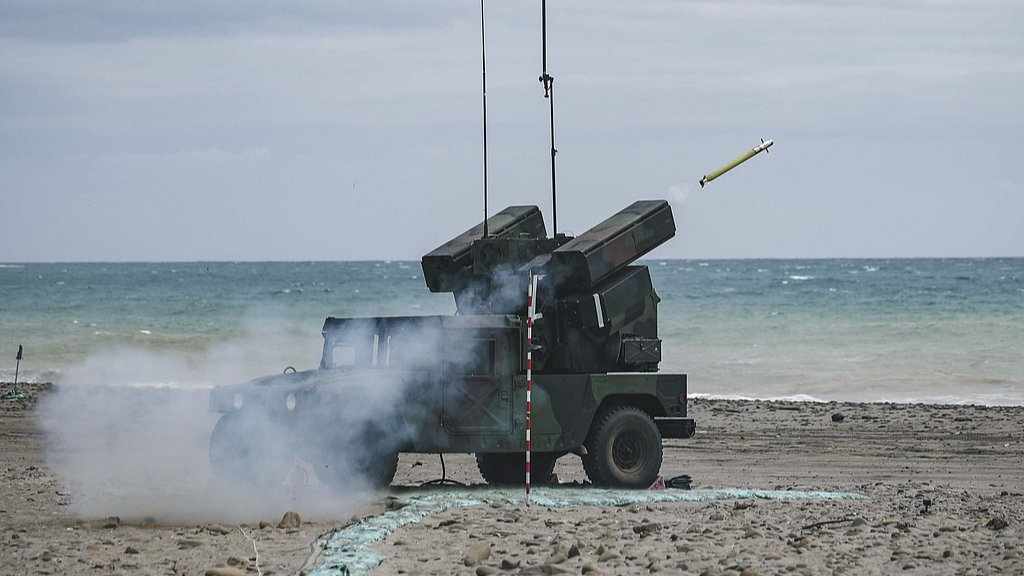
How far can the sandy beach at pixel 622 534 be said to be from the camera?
887cm

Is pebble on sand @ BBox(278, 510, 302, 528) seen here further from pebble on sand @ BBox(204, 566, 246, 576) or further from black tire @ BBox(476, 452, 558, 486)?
black tire @ BBox(476, 452, 558, 486)

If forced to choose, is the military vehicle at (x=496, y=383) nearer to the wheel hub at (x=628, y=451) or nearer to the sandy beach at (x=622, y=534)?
the wheel hub at (x=628, y=451)

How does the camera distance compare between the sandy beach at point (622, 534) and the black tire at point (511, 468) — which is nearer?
the sandy beach at point (622, 534)

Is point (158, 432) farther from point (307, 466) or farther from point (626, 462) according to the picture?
point (626, 462)

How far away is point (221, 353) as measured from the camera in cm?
3167

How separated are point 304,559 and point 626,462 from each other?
452 centimetres

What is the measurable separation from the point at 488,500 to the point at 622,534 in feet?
6.52

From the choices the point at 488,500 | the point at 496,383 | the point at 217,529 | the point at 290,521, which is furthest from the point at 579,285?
the point at 217,529

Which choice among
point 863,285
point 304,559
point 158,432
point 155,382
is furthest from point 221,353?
point 863,285

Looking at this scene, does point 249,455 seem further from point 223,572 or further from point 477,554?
point 477,554

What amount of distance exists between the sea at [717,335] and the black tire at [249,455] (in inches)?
491

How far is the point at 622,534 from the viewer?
32.4 ft

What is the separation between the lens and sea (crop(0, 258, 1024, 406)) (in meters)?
27.5

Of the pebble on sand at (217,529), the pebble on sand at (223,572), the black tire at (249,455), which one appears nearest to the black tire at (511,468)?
the black tire at (249,455)
